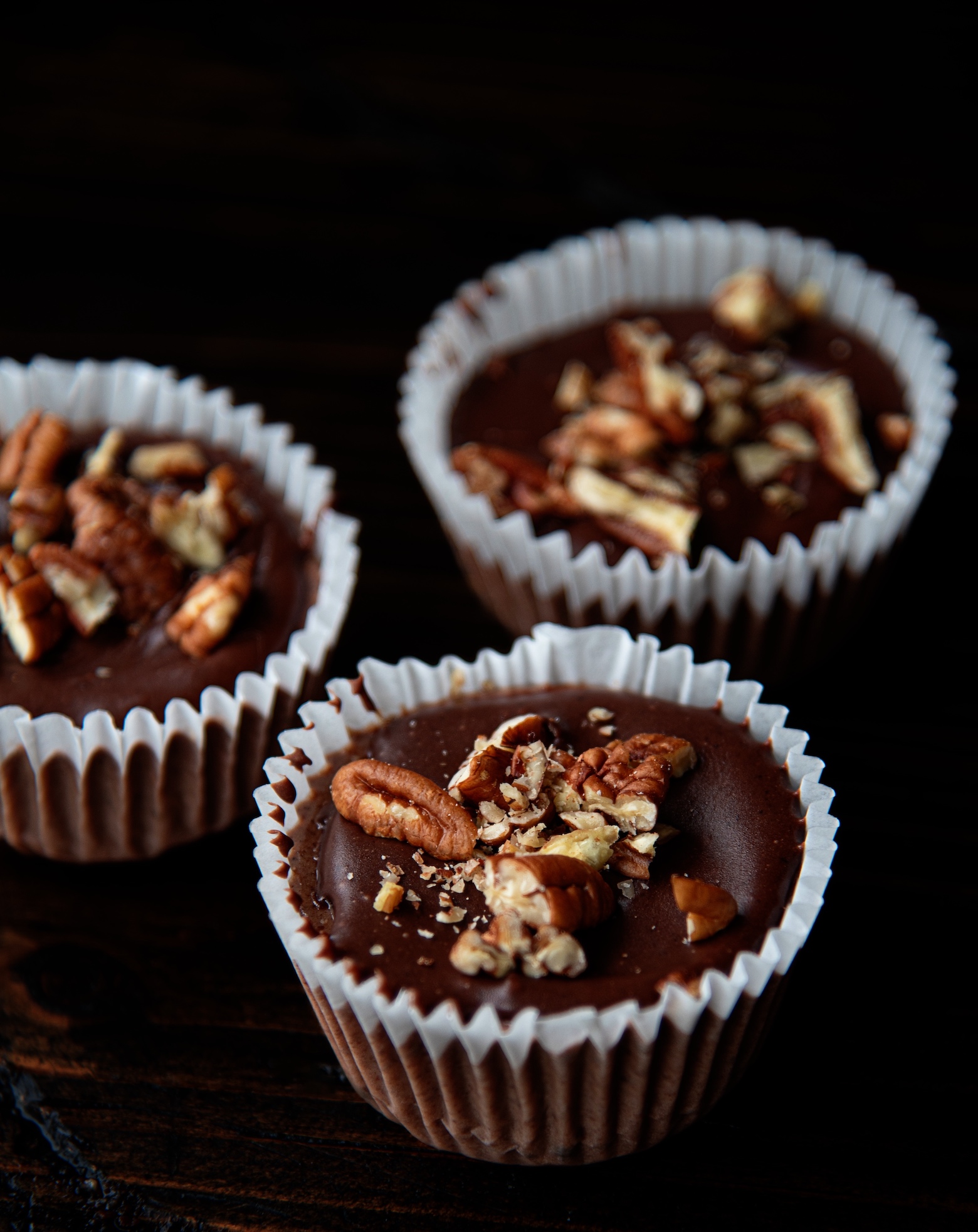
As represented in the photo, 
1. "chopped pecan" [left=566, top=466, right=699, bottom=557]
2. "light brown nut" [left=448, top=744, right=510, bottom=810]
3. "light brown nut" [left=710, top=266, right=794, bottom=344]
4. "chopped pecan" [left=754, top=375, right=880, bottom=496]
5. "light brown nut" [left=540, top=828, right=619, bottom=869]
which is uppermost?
"light brown nut" [left=710, top=266, right=794, bottom=344]

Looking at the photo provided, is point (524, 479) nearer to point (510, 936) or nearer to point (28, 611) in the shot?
point (28, 611)

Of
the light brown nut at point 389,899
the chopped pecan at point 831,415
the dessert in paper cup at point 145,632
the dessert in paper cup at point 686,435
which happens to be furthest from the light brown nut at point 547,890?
the chopped pecan at point 831,415

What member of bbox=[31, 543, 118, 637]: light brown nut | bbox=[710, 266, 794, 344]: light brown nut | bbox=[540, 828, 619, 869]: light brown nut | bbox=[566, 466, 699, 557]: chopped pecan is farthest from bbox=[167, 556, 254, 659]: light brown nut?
bbox=[710, 266, 794, 344]: light brown nut

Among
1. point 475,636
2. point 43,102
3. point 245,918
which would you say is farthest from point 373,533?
point 43,102

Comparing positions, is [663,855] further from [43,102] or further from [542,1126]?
[43,102]

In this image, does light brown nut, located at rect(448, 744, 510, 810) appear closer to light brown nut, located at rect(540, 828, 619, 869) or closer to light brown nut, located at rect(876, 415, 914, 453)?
light brown nut, located at rect(540, 828, 619, 869)

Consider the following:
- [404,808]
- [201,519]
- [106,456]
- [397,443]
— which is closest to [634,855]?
[404,808]
